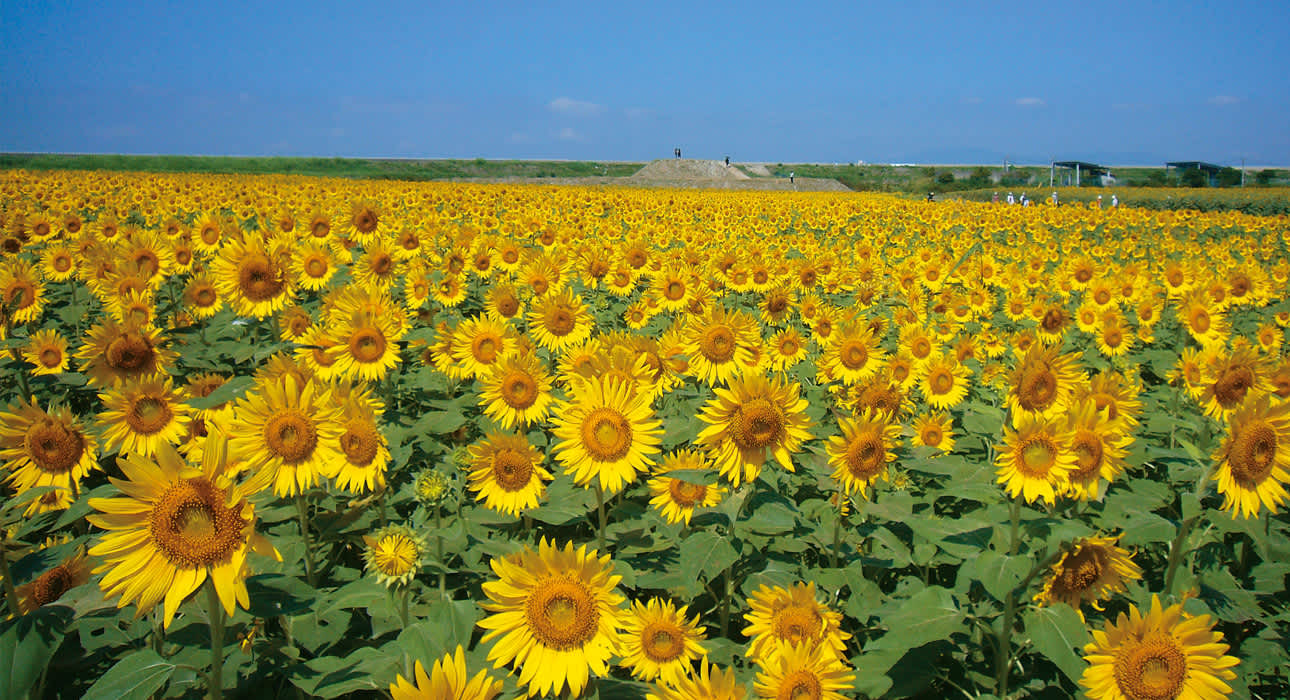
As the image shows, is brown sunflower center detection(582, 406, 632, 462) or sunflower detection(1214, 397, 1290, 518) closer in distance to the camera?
sunflower detection(1214, 397, 1290, 518)

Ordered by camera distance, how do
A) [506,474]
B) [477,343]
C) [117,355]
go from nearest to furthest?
1. [506,474]
2. [117,355]
3. [477,343]

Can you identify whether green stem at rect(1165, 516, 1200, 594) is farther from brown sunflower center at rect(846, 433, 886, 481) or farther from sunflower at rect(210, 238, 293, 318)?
sunflower at rect(210, 238, 293, 318)

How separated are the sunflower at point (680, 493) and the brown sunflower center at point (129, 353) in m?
2.49

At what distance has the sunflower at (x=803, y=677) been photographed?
1.95 meters

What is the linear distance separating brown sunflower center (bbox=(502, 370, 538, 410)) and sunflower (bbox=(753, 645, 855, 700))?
1.80 meters

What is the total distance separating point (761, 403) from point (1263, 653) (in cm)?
253

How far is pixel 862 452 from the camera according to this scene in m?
2.71

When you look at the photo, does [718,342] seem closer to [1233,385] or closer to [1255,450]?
[1255,450]

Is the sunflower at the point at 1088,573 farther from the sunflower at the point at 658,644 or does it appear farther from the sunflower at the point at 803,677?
the sunflower at the point at 658,644

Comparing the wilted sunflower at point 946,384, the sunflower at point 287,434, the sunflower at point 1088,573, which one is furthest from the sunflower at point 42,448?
the wilted sunflower at point 946,384

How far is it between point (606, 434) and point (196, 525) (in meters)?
1.29

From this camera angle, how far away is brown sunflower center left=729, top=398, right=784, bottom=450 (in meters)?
2.35

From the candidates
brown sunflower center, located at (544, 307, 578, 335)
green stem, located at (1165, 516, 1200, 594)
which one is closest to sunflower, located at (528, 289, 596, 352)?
brown sunflower center, located at (544, 307, 578, 335)

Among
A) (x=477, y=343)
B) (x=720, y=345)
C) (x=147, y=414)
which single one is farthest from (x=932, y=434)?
(x=147, y=414)
